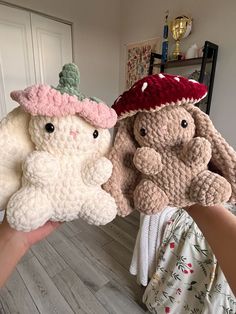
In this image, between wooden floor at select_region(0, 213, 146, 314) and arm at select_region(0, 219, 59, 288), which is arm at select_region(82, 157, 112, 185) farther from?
wooden floor at select_region(0, 213, 146, 314)

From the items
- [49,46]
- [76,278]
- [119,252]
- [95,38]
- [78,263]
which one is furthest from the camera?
[95,38]

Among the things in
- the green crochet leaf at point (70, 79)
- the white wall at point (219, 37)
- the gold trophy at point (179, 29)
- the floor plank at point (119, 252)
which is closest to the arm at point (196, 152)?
the green crochet leaf at point (70, 79)

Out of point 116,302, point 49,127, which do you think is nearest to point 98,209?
point 49,127

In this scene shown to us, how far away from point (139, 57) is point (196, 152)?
232 centimetres

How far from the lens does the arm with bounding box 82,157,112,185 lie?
36cm

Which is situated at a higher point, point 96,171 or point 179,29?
point 179,29

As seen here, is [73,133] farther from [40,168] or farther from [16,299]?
[16,299]

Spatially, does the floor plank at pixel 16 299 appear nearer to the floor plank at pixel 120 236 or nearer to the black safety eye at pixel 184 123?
the floor plank at pixel 120 236

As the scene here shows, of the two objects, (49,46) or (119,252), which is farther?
(49,46)

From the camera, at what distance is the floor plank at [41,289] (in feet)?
3.66

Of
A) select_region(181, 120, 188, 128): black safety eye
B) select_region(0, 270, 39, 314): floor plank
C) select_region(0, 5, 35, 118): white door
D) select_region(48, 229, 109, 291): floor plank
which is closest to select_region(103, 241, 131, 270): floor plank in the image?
select_region(48, 229, 109, 291): floor plank

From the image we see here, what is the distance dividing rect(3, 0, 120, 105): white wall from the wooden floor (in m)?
1.75

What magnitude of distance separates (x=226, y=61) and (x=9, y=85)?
205cm

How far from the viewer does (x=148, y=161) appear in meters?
0.37
